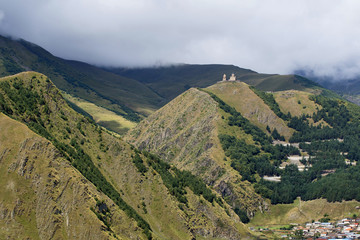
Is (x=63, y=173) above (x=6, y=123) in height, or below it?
below

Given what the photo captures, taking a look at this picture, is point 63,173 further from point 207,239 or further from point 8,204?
point 207,239

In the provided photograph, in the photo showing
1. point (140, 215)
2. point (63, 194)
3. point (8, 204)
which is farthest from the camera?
point (140, 215)

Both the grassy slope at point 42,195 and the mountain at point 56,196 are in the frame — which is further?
the mountain at point 56,196

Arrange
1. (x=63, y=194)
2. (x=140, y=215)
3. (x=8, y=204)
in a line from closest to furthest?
(x=8, y=204), (x=63, y=194), (x=140, y=215)

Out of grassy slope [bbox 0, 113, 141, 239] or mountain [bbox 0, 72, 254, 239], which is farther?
mountain [bbox 0, 72, 254, 239]

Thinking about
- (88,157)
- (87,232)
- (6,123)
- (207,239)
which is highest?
(6,123)

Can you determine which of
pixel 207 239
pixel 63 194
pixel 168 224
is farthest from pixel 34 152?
pixel 207 239

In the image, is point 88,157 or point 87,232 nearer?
point 87,232

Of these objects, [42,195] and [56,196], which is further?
[56,196]
